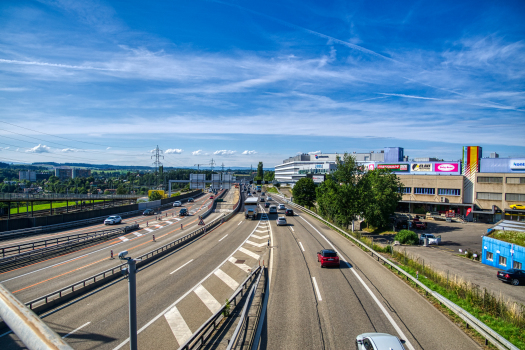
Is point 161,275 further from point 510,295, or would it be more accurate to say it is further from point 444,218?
point 444,218

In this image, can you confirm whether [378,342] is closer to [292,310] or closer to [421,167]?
[292,310]

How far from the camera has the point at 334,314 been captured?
42.5 ft

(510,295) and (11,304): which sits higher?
(11,304)

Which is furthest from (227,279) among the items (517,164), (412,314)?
(517,164)

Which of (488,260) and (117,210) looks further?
(117,210)

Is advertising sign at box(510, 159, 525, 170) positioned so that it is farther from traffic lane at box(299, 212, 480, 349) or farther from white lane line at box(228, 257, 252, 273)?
white lane line at box(228, 257, 252, 273)

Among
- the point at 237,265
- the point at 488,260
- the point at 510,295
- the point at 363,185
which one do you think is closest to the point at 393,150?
the point at 363,185

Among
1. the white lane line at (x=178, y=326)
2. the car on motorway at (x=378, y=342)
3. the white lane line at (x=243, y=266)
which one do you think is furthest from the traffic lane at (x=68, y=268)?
the car on motorway at (x=378, y=342)

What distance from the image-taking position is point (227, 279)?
754 inches

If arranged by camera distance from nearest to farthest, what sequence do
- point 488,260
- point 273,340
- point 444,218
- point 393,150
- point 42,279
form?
point 273,340, point 42,279, point 488,260, point 444,218, point 393,150

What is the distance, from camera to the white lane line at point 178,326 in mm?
11711

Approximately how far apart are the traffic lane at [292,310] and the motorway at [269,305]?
0.13 ft

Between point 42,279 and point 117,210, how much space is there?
36062 mm

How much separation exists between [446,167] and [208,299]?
67336mm
